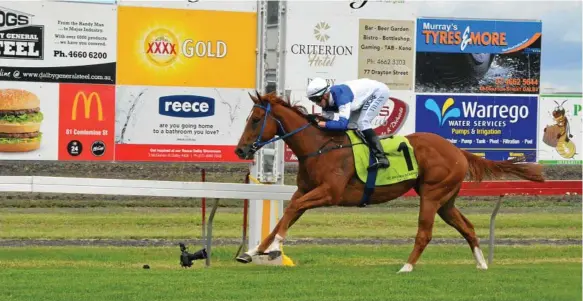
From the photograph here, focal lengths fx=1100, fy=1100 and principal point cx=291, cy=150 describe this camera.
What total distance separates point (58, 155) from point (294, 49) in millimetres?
3585

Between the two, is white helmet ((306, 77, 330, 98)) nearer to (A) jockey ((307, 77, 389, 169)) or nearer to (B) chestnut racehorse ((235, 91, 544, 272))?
(A) jockey ((307, 77, 389, 169))

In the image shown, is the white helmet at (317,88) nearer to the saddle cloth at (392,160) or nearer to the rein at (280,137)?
the rein at (280,137)

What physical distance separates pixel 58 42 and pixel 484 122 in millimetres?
6421

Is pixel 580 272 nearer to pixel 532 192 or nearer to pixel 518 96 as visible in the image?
pixel 532 192

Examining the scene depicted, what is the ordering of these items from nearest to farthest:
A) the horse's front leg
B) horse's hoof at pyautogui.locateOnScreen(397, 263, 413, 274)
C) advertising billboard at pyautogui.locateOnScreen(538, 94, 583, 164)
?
the horse's front leg → horse's hoof at pyautogui.locateOnScreen(397, 263, 413, 274) → advertising billboard at pyautogui.locateOnScreen(538, 94, 583, 164)

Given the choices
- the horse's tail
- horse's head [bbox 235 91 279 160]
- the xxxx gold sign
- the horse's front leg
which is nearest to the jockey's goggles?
horse's head [bbox 235 91 279 160]

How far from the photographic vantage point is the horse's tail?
1291 cm

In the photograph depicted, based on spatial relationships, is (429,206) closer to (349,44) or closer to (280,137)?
(280,137)

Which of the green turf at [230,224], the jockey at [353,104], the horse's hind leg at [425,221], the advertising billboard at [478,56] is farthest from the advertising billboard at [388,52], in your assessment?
the horse's hind leg at [425,221]

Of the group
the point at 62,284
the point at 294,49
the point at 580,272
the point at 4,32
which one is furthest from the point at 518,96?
the point at 62,284

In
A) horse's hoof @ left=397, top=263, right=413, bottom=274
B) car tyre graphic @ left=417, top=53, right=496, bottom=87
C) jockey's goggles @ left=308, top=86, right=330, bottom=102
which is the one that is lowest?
horse's hoof @ left=397, top=263, right=413, bottom=274

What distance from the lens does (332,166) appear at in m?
11.8

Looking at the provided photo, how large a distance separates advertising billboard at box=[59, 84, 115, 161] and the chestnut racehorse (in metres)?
3.64

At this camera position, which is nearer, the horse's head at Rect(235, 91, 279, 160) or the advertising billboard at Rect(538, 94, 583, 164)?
the horse's head at Rect(235, 91, 279, 160)
